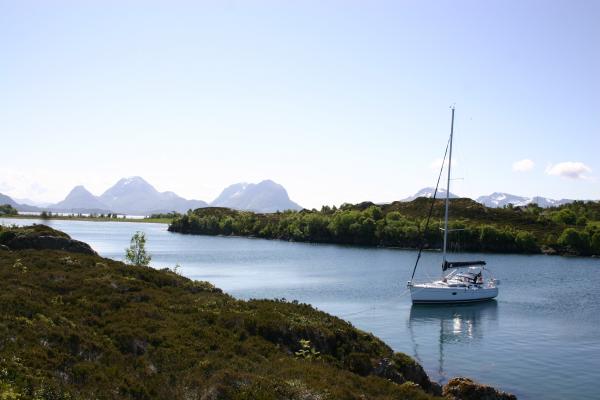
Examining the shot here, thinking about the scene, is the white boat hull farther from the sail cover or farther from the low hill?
the low hill

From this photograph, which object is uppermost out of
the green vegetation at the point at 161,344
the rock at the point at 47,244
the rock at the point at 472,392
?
the rock at the point at 47,244

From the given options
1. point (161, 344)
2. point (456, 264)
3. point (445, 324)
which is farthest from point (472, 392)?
point (456, 264)

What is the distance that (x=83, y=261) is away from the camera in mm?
33375

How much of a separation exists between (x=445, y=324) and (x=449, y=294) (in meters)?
12.3

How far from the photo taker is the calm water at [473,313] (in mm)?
41688

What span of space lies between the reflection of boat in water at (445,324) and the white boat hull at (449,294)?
2.38 feet

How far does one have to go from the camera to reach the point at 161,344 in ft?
73.7

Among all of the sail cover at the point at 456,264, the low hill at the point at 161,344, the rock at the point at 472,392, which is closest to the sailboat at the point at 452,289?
the sail cover at the point at 456,264

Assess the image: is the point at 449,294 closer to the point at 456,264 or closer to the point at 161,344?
the point at 456,264

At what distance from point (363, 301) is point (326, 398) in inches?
2138

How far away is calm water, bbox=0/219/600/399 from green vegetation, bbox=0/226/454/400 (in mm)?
16227

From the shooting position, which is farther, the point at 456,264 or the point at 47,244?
the point at 456,264

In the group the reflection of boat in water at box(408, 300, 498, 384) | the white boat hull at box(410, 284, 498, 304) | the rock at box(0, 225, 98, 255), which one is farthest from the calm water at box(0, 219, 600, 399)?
the rock at box(0, 225, 98, 255)

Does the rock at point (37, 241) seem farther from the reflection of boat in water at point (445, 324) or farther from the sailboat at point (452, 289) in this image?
the sailboat at point (452, 289)
